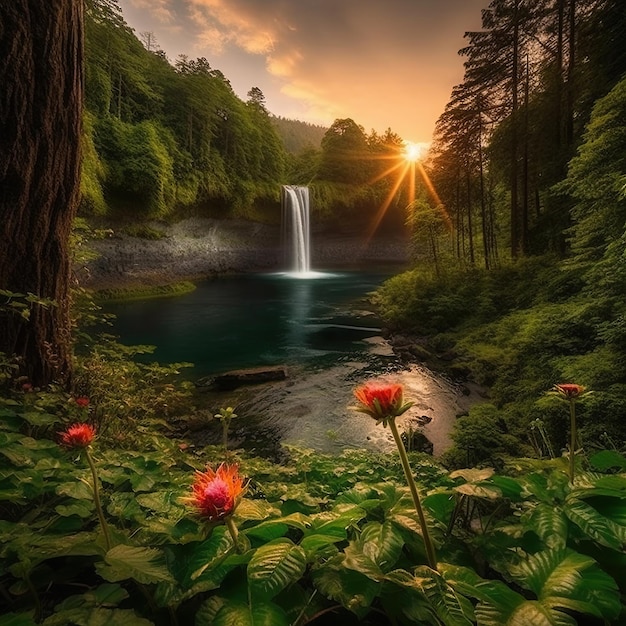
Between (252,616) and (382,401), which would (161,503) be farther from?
(382,401)

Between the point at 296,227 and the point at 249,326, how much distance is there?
1011 inches

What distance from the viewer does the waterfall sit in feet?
126

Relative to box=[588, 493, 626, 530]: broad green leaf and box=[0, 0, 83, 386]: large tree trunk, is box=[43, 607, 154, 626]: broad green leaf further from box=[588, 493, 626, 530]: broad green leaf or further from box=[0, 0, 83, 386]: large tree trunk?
box=[0, 0, 83, 386]: large tree trunk

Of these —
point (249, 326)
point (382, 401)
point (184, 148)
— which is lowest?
point (249, 326)

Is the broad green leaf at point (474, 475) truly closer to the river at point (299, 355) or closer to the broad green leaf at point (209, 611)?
the broad green leaf at point (209, 611)

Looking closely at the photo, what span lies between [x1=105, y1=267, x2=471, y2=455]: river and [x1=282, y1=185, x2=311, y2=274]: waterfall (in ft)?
53.1

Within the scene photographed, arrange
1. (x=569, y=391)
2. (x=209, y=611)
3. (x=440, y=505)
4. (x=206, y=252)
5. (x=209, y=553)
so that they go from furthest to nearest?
(x=206, y=252)
(x=569, y=391)
(x=440, y=505)
(x=209, y=553)
(x=209, y=611)

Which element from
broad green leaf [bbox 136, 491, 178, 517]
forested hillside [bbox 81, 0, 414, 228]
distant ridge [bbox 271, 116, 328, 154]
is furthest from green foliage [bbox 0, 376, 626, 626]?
distant ridge [bbox 271, 116, 328, 154]

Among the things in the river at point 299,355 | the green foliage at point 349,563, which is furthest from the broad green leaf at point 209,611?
the river at point 299,355

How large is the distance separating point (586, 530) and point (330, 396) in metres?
7.60

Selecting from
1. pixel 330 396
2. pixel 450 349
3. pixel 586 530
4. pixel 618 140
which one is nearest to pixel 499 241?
pixel 450 349

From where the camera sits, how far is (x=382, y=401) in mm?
1024

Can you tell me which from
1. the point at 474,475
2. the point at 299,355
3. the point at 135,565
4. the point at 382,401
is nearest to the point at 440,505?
the point at 474,475

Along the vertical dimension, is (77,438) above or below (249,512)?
above
